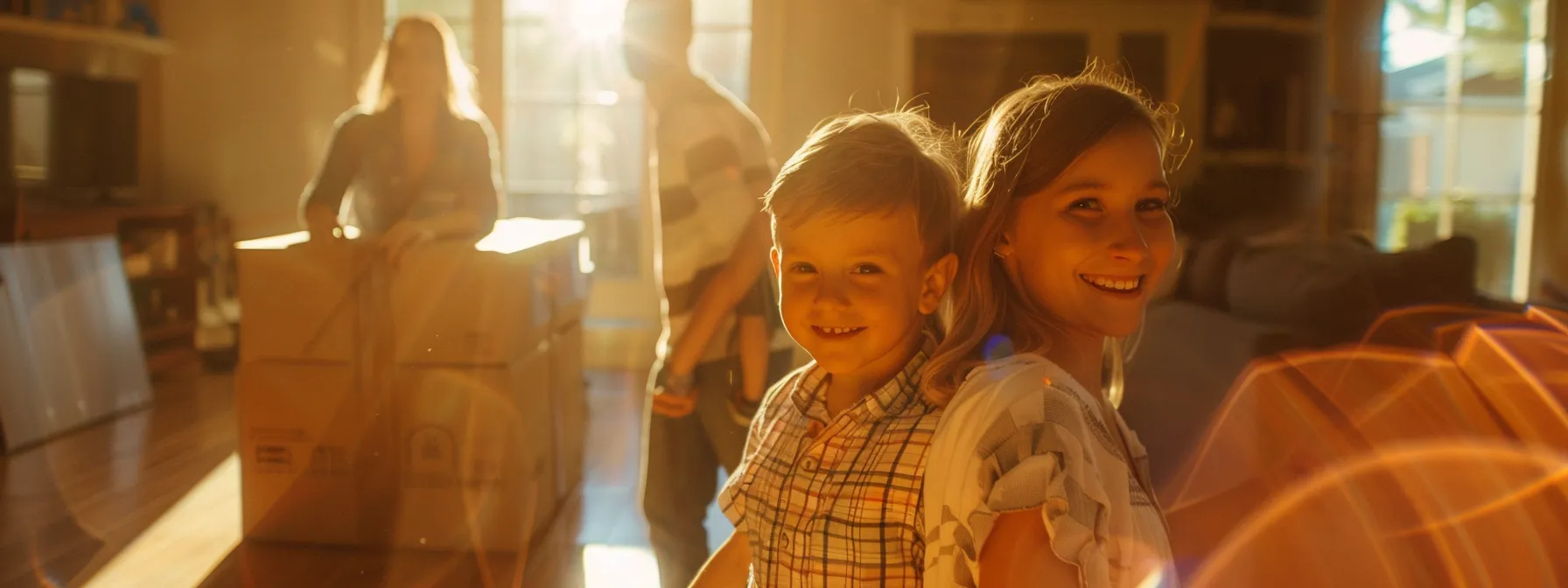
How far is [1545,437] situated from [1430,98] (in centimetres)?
246

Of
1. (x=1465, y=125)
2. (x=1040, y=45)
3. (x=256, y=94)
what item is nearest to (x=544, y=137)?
(x=256, y=94)

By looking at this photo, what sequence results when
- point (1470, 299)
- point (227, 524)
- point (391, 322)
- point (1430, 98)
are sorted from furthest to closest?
point (1430, 98)
point (227, 524)
point (391, 322)
point (1470, 299)

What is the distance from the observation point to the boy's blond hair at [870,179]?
0.65 metres

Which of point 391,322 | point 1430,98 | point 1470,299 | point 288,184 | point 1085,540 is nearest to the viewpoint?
point 1085,540

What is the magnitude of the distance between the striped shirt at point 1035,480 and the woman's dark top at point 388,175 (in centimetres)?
153

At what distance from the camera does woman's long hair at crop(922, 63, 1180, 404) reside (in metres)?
0.66

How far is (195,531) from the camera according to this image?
2160 millimetres

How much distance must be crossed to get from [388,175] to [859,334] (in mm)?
1490

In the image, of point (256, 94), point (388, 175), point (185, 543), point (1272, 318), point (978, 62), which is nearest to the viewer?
point (1272, 318)

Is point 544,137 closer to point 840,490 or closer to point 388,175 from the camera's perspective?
point 388,175

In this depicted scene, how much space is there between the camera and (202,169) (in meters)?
4.06

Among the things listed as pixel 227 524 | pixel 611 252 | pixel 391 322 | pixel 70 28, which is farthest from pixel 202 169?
pixel 391 322

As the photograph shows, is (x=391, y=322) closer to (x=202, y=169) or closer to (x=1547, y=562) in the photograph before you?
(x=1547, y=562)

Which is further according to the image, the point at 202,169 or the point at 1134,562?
the point at 202,169
